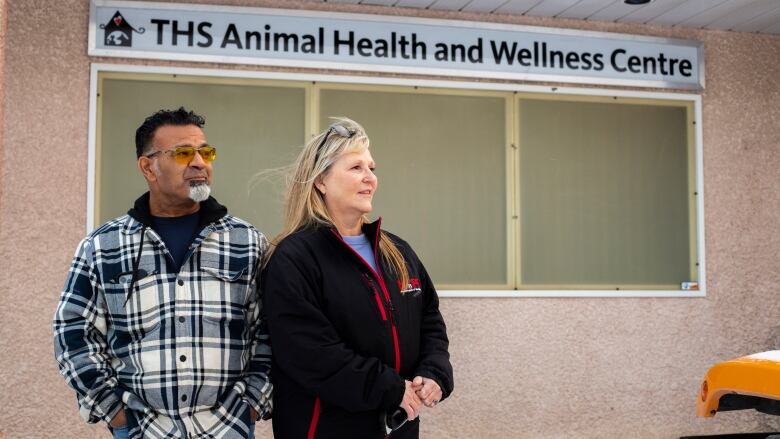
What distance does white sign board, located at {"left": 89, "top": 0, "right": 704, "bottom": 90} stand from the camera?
19.0ft

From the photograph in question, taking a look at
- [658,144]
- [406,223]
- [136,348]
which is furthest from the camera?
[658,144]

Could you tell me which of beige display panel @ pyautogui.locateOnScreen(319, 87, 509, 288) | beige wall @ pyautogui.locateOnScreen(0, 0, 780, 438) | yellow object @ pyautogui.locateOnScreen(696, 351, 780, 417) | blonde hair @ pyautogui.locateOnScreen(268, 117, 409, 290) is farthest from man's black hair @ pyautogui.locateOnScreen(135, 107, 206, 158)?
beige display panel @ pyautogui.locateOnScreen(319, 87, 509, 288)

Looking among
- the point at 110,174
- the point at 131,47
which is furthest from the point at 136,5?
the point at 110,174

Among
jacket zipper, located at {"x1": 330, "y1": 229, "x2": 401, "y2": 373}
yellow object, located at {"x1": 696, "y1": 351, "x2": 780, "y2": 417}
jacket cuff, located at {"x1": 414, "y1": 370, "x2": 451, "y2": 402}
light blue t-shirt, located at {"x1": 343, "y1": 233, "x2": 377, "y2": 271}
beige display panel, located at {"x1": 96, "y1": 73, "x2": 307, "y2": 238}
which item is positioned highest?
beige display panel, located at {"x1": 96, "y1": 73, "x2": 307, "y2": 238}

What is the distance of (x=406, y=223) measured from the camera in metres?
6.25

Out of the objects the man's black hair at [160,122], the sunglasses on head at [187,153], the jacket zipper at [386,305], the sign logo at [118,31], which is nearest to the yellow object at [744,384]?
the jacket zipper at [386,305]

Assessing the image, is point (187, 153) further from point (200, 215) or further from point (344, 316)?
point (344, 316)

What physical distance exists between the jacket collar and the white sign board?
3066mm

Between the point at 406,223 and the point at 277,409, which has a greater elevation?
the point at 406,223

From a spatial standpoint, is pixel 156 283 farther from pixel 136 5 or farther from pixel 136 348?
pixel 136 5

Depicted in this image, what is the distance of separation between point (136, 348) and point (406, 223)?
3.62 meters

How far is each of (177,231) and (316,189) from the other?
1.67 ft

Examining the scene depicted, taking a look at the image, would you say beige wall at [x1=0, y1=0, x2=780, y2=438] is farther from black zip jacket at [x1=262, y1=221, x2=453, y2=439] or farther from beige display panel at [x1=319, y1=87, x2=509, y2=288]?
black zip jacket at [x1=262, y1=221, x2=453, y2=439]

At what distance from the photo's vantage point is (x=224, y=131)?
5.99 meters
